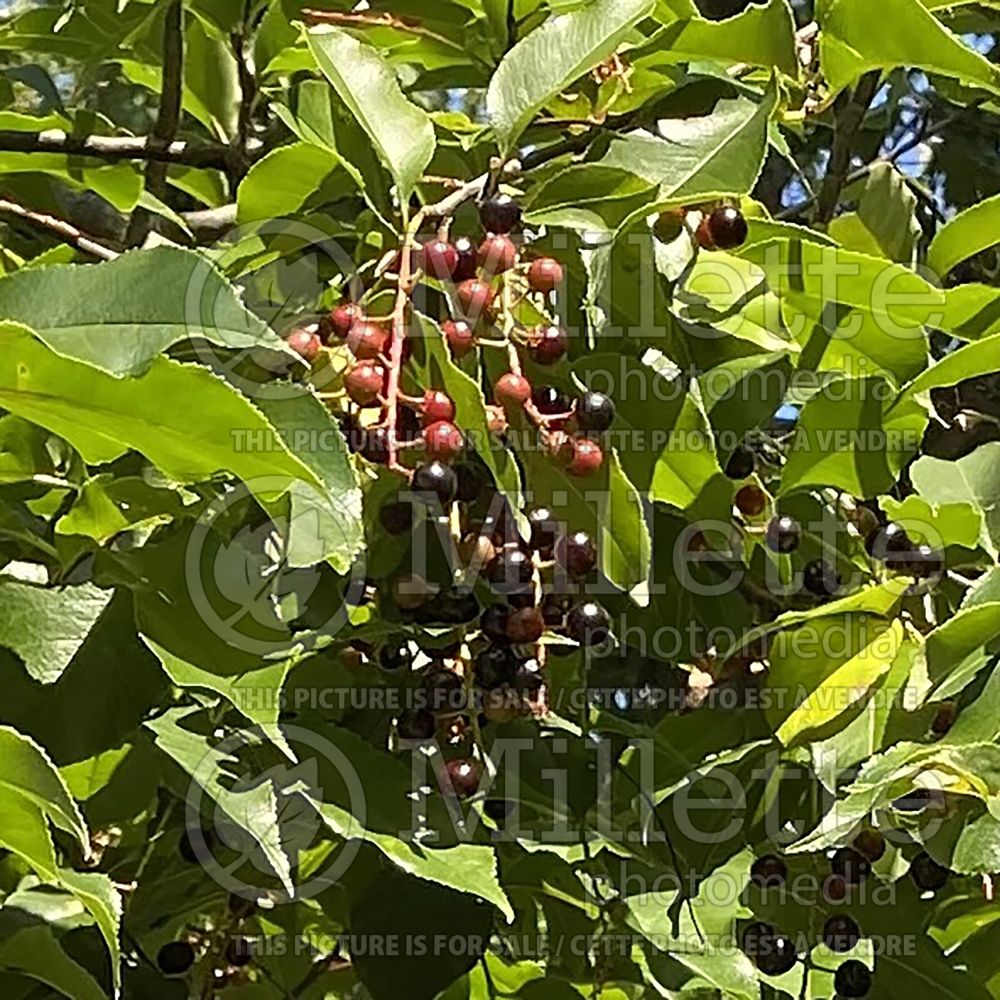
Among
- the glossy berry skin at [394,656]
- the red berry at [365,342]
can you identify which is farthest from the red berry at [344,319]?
the glossy berry skin at [394,656]

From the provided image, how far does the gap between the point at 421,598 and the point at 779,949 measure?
13.9 inches

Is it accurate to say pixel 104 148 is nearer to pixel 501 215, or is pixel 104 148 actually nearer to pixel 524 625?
pixel 501 215

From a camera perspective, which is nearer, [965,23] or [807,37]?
[807,37]

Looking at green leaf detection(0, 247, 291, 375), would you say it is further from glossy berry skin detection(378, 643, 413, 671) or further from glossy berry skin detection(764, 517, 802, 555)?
glossy berry skin detection(764, 517, 802, 555)

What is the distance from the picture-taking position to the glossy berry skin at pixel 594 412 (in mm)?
923

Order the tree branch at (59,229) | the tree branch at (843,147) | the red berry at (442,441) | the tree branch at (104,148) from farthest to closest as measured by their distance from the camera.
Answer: the tree branch at (843,147) < the tree branch at (104,148) < the tree branch at (59,229) < the red berry at (442,441)

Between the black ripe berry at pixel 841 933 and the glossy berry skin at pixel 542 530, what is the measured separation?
1.09 ft

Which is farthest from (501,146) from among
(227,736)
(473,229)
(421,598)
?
(227,736)

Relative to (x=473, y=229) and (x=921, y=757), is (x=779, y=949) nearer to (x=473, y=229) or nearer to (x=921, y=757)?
(x=921, y=757)

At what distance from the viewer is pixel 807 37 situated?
1.13 m

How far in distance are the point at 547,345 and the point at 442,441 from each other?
11cm

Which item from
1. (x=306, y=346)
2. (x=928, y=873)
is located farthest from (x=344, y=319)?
(x=928, y=873)

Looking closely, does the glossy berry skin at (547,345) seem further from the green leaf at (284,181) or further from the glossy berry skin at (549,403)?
the green leaf at (284,181)

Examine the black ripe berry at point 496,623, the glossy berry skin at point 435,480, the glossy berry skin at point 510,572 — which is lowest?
the black ripe berry at point 496,623
